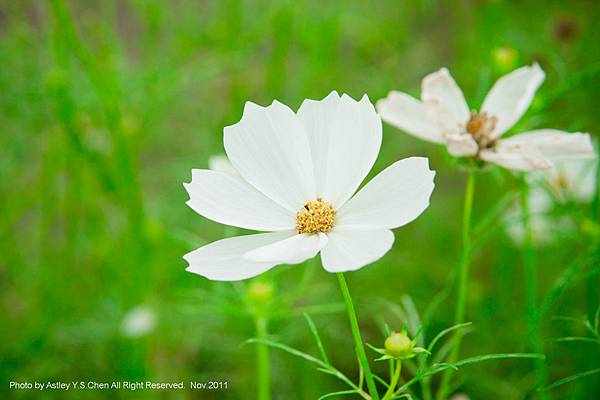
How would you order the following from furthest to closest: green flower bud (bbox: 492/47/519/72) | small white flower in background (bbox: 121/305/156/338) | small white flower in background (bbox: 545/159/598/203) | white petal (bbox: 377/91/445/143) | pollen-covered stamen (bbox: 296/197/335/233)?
small white flower in background (bbox: 121/305/156/338), small white flower in background (bbox: 545/159/598/203), green flower bud (bbox: 492/47/519/72), white petal (bbox: 377/91/445/143), pollen-covered stamen (bbox: 296/197/335/233)

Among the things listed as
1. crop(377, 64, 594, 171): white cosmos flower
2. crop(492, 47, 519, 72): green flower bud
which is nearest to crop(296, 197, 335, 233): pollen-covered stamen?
crop(377, 64, 594, 171): white cosmos flower

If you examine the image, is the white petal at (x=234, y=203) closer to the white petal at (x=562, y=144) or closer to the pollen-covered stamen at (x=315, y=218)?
the pollen-covered stamen at (x=315, y=218)

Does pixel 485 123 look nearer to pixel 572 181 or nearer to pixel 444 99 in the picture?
pixel 444 99

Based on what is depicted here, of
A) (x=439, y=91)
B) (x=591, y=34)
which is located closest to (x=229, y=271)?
(x=439, y=91)

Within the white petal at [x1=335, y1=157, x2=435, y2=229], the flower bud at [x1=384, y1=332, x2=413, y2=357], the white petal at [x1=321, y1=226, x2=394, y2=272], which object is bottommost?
the flower bud at [x1=384, y1=332, x2=413, y2=357]

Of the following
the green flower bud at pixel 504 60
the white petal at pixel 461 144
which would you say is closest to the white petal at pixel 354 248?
the white petal at pixel 461 144

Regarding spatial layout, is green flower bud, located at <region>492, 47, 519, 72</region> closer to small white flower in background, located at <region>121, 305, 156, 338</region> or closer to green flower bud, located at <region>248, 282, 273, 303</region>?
green flower bud, located at <region>248, 282, 273, 303</region>

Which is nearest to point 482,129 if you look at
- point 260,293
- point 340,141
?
point 340,141

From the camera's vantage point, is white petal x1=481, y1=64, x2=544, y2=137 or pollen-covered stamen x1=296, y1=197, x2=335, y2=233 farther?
white petal x1=481, y1=64, x2=544, y2=137
